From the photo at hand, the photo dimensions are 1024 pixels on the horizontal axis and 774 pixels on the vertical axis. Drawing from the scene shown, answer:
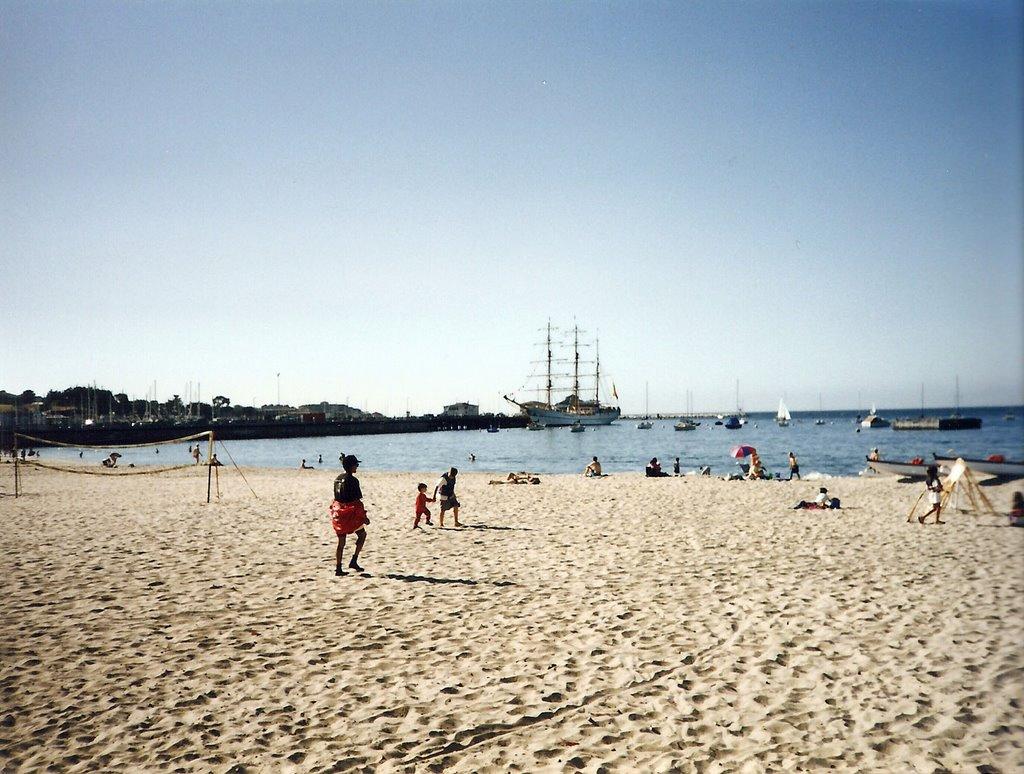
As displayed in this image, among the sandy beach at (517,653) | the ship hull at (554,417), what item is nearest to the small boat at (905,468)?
the sandy beach at (517,653)

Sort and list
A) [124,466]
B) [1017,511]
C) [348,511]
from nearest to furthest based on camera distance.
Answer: [348,511] → [1017,511] → [124,466]

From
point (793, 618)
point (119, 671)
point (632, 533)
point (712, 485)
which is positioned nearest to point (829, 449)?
point (712, 485)

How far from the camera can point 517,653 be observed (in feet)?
21.2

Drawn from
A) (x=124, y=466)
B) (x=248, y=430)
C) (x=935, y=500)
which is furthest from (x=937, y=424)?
(x=248, y=430)

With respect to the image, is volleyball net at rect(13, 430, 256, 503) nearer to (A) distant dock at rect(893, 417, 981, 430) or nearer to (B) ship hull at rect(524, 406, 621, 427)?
(B) ship hull at rect(524, 406, 621, 427)

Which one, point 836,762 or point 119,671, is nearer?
point 836,762

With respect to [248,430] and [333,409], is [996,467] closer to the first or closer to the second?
[248,430]

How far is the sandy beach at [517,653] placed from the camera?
4.64 m

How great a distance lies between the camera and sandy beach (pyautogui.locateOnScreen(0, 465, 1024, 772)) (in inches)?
183

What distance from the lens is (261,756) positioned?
178 inches

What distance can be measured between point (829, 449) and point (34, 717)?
241ft

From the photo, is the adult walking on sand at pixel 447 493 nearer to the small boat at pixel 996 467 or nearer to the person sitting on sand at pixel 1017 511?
the person sitting on sand at pixel 1017 511

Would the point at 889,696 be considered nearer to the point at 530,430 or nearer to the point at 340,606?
the point at 340,606

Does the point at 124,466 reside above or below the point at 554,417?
below
